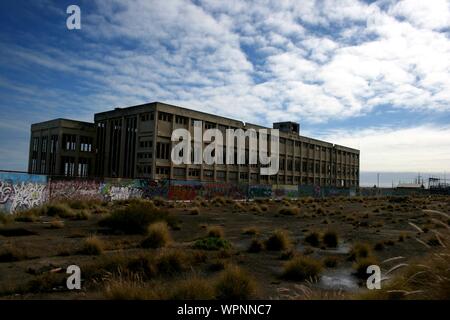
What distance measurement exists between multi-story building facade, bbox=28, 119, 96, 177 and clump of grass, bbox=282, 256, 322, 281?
60179 mm

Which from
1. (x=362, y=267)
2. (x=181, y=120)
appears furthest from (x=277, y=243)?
(x=181, y=120)

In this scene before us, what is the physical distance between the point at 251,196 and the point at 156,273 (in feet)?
169

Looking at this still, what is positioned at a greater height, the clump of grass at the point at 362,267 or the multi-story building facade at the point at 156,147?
the multi-story building facade at the point at 156,147

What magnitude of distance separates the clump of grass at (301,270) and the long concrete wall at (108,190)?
19.6 metres

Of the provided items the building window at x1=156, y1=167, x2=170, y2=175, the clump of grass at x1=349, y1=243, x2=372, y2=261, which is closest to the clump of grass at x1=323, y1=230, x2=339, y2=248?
the clump of grass at x1=349, y1=243, x2=372, y2=261

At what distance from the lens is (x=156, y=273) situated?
8453 millimetres

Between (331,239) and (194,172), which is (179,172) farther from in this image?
(331,239)

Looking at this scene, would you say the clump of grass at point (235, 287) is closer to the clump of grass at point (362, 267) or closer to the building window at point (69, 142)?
the clump of grass at point (362, 267)

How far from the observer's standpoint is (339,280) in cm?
863

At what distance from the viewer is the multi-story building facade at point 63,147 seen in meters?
62.0

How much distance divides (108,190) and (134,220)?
2219 centimetres

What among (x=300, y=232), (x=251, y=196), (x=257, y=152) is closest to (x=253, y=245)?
(x=300, y=232)

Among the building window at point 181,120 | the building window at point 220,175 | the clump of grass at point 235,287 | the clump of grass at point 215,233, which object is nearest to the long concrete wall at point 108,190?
the building window at point 220,175

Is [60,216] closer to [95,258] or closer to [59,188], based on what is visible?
[59,188]
